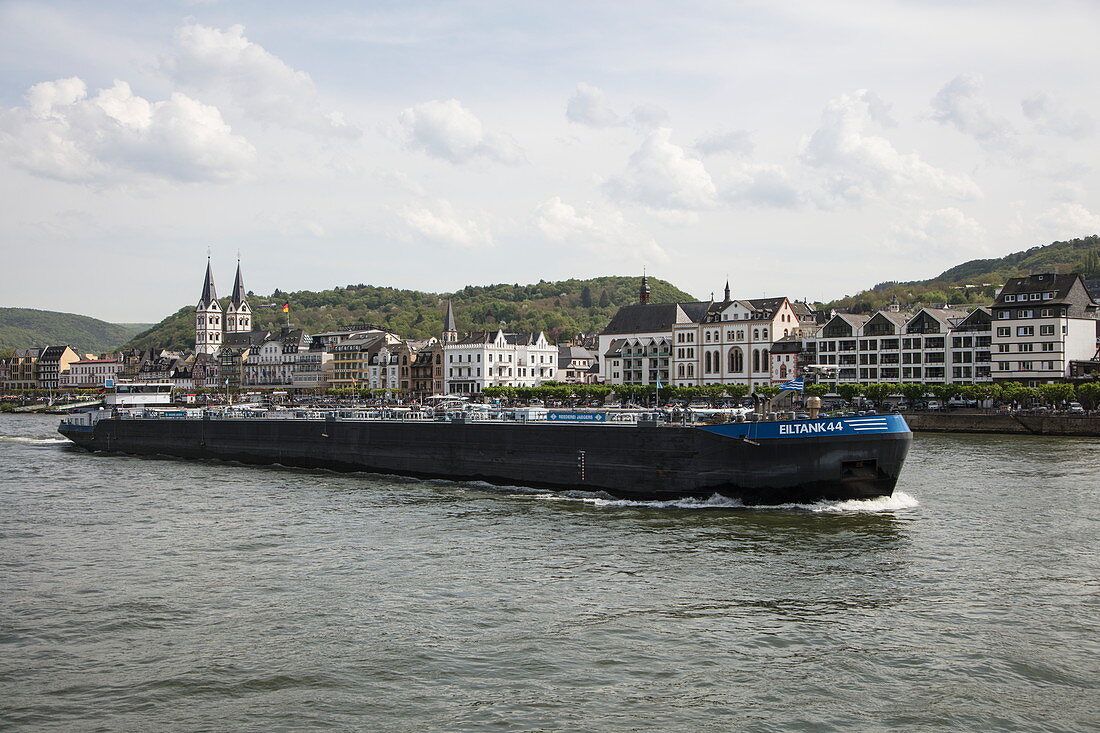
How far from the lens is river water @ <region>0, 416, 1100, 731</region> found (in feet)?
48.2

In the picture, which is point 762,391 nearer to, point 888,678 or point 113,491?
point 113,491

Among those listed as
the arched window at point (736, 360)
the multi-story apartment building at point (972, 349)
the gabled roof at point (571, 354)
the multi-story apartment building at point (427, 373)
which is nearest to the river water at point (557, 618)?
the multi-story apartment building at point (972, 349)

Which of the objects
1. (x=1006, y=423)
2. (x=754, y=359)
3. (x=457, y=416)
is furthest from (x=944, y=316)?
(x=457, y=416)

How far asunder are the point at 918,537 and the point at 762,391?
7884 centimetres

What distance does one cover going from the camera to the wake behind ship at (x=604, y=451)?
31.3m

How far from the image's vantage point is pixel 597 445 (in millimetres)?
36344

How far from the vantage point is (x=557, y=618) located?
752 inches

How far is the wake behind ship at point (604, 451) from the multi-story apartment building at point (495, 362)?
80.2 metres

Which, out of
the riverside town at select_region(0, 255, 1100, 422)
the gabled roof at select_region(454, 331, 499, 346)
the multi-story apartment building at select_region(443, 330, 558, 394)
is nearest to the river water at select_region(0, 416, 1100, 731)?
the riverside town at select_region(0, 255, 1100, 422)

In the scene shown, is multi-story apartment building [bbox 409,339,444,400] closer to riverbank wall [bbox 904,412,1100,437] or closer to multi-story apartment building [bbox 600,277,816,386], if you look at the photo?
multi-story apartment building [bbox 600,277,816,386]

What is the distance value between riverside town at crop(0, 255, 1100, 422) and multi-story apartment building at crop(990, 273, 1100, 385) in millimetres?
Result: 124

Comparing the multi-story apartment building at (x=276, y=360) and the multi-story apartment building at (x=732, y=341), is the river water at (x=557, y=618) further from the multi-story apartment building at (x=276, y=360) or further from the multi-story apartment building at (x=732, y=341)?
the multi-story apartment building at (x=276, y=360)

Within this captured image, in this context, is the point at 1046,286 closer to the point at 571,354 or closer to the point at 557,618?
the point at 571,354

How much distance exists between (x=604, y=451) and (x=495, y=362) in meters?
103
